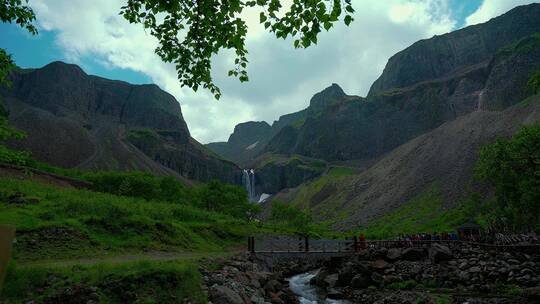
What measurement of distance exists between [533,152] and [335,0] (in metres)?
40.7

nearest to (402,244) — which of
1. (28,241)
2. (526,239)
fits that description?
(526,239)

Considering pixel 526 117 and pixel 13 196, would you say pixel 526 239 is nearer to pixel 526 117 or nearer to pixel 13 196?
pixel 13 196

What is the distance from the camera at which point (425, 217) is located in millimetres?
101625

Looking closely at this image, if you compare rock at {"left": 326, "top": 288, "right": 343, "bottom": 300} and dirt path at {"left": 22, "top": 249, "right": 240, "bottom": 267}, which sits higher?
dirt path at {"left": 22, "top": 249, "right": 240, "bottom": 267}

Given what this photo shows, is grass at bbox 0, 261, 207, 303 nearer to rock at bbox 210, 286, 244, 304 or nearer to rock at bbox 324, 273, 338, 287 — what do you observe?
rock at bbox 210, 286, 244, 304

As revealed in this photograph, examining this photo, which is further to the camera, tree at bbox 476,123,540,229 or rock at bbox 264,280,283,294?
tree at bbox 476,123,540,229

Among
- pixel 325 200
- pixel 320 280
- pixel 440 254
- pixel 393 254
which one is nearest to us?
pixel 440 254

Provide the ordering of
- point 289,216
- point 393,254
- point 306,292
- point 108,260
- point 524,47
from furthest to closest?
point 524,47
point 289,216
point 393,254
point 306,292
point 108,260

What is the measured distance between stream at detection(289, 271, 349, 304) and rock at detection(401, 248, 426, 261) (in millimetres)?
8834

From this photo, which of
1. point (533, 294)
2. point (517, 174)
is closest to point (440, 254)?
point (533, 294)

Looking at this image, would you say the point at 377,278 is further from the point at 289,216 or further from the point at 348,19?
the point at 289,216

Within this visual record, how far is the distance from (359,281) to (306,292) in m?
4.11

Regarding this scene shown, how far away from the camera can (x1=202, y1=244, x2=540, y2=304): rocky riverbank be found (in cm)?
1880

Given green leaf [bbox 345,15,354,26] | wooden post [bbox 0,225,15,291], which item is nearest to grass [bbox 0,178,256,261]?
wooden post [bbox 0,225,15,291]
